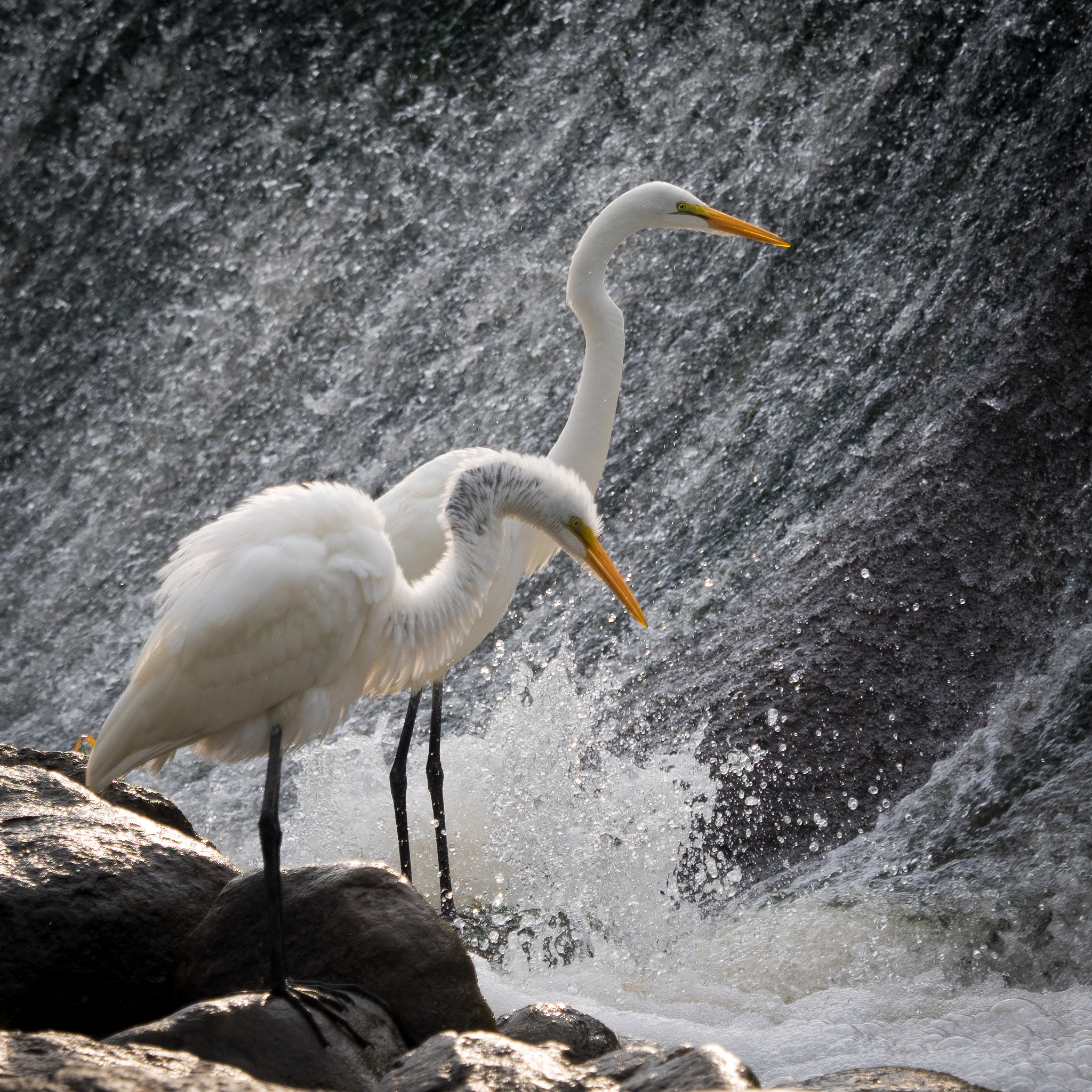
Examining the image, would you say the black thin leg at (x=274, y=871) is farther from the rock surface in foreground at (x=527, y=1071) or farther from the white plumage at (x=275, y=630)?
the rock surface in foreground at (x=527, y=1071)

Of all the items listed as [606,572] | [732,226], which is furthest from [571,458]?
[732,226]

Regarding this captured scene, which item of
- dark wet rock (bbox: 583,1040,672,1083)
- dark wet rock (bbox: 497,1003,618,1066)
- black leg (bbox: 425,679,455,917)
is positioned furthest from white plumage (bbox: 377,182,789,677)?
dark wet rock (bbox: 583,1040,672,1083)

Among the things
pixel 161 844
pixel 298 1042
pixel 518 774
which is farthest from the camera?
pixel 518 774

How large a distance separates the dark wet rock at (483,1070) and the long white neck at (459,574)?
1.23 m

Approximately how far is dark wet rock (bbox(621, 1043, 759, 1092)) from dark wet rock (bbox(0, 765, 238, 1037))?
127 cm

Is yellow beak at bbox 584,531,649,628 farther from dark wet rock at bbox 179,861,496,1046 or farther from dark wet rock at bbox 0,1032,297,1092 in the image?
dark wet rock at bbox 0,1032,297,1092

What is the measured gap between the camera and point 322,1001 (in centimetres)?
255

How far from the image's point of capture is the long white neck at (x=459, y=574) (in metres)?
3.26

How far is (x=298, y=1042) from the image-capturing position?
244 cm

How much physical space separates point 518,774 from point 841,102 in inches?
184

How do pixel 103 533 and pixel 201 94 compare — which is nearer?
pixel 103 533

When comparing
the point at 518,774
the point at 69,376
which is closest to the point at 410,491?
the point at 518,774

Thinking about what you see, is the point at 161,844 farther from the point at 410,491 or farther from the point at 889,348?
the point at 889,348

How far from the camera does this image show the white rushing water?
3.11 metres
